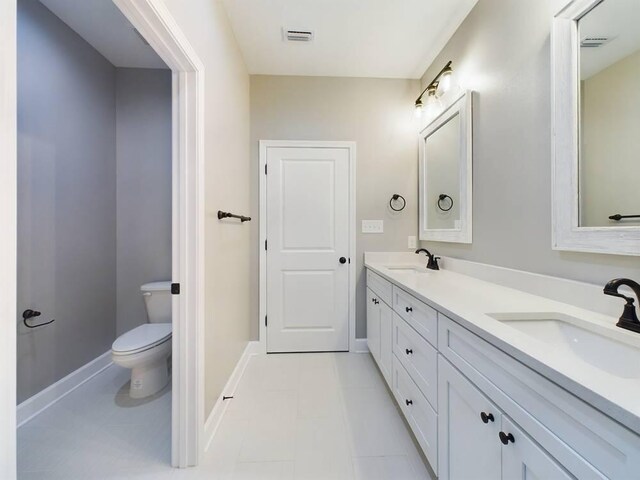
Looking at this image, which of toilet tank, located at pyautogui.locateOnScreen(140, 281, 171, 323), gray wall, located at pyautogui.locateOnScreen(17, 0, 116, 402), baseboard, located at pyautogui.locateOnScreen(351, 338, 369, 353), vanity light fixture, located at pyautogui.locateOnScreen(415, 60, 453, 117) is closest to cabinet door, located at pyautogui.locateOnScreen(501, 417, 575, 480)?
baseboard, located at pyautogui.locateOnScreen(351, 338, 369, 353)

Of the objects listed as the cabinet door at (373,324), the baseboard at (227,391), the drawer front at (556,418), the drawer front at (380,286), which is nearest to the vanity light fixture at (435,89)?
the drawer front at (380,286)

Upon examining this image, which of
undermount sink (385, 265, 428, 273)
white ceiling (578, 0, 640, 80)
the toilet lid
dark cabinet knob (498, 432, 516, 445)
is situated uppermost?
white ceiling (578, 0, 640, 80)

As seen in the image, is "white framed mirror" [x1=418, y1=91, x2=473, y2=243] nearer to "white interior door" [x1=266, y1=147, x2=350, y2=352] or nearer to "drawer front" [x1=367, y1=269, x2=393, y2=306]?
"drawer front" [x1=367, y1=269, x2=393, y2=306]

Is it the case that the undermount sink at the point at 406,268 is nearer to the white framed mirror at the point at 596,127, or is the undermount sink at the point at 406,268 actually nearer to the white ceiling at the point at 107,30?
the white framed mirror at the point at 596,127

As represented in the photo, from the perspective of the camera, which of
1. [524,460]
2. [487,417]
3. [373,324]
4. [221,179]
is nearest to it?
[524,460]

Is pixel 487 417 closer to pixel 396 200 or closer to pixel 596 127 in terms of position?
pixel 596 127

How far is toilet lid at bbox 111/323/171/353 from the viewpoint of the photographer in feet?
5.46

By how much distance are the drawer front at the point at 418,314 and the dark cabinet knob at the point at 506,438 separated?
401 mm

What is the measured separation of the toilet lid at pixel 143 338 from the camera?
1.67 m

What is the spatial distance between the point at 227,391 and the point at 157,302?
928 millimetres

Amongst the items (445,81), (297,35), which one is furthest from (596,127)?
(297,35)

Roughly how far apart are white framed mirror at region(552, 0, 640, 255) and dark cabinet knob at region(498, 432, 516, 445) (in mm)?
723
